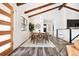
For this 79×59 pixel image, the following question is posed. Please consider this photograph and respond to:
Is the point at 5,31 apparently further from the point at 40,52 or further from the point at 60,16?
the point at 60,16

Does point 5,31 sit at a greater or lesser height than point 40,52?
greater

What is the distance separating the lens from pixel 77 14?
1403 cm

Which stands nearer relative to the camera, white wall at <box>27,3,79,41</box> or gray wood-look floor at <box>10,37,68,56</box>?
gray wood-look floor at <box>10,37,68,56</box>

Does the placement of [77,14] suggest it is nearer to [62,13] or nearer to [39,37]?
[62,13]

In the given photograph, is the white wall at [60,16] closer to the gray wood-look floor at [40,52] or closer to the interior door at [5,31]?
the gray wood-look floor at [40,52]

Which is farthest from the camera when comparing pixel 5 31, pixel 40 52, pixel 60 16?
pixel 60 16

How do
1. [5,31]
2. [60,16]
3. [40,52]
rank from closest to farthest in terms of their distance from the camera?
[5,31]
[40,52]
[60,16]

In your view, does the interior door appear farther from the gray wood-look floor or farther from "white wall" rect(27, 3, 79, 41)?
"white wall" rect(27, 3, 79, 41)

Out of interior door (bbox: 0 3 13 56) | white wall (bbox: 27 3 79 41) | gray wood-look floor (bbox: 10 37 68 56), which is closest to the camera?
interior door (bbox: 0 3 13 56)

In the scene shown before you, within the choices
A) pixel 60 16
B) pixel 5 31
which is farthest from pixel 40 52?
pixel 60 16

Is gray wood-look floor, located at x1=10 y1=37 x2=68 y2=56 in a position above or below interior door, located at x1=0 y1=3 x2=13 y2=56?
below

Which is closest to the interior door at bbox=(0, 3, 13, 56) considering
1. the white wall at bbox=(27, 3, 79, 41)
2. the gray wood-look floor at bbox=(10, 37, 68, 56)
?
the gray wood-look floor at bbox=(10, 37, 68, 56)

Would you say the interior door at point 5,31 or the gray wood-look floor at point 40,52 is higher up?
the interior door at point 5,31

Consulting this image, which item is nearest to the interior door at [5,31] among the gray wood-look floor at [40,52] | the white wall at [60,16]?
the gray wood-look floor at [40,52]
